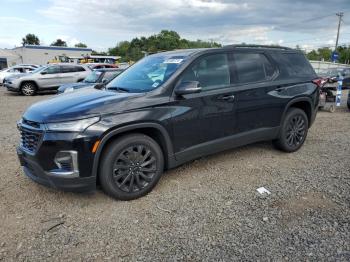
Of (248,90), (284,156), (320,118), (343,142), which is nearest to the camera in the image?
(248,90)

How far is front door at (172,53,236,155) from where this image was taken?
399cm

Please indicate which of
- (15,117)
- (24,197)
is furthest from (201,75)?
(15,117)

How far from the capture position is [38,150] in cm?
338

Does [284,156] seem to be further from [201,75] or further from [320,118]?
[320,118]

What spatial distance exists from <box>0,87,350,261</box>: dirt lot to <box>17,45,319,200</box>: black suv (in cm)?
37

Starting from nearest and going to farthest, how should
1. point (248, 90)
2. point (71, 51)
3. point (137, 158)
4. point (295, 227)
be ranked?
point (295, 227)
point (137, 158)
point (248, 90)
point (71, 51)

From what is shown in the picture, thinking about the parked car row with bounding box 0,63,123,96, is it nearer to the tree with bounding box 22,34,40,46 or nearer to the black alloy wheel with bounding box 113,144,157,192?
the black alloy wheel with bounding box 113,144,157,192

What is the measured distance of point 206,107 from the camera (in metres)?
4.16

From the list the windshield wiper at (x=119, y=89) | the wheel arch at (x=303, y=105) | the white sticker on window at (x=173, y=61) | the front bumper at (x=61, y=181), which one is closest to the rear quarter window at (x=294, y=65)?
the wheel arch at (x=303, y=105)

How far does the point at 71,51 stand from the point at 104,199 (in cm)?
6174

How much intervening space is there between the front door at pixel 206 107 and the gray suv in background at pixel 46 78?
14.1 m

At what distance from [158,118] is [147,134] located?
0.92 ft

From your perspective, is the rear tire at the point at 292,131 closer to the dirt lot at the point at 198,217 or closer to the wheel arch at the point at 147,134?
the dirt lot at the point at 198,217

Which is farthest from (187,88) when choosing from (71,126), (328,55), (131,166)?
(328,55)
